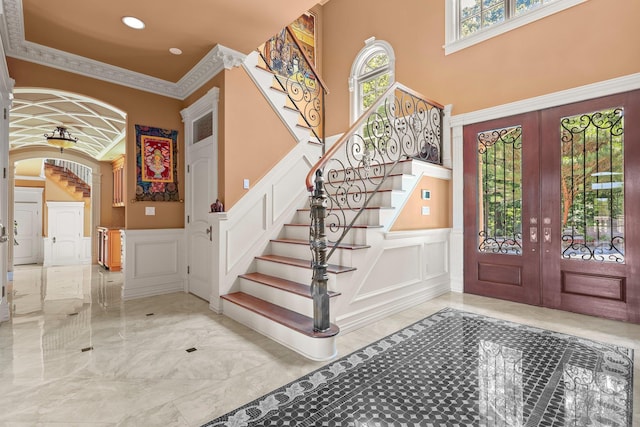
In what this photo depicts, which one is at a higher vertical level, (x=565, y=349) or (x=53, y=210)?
(x=53, y=210)

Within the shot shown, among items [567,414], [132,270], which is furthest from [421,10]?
[132,270]

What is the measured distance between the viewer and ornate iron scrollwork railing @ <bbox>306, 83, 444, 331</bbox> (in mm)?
2553

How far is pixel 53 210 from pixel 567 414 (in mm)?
11181

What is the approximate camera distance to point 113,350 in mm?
2674

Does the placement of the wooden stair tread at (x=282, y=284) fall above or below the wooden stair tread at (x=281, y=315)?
above

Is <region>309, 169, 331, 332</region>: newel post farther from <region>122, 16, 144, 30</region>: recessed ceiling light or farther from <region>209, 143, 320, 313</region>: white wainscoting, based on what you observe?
<region>122, 16, 144, 30</region>: recessed ceiling light

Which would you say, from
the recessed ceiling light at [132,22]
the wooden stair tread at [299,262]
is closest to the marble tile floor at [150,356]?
the wooden stair tread at [299,262]

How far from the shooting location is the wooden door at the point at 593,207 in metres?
3.28

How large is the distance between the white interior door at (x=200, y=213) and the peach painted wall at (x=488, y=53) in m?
2.96

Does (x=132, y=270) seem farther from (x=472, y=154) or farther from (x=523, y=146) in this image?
(x=523, y=146)

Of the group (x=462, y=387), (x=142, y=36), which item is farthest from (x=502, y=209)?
(x=142, y=36)

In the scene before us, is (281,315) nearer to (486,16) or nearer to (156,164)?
(156,164)

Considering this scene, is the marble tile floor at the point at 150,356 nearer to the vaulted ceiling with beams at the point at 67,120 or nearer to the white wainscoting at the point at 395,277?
the white wainscoting at the point at 395,277

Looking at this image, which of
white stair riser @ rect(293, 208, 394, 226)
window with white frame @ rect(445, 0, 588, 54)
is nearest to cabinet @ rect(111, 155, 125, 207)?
white stair riser @ rect(293, 208, 394, 226)
